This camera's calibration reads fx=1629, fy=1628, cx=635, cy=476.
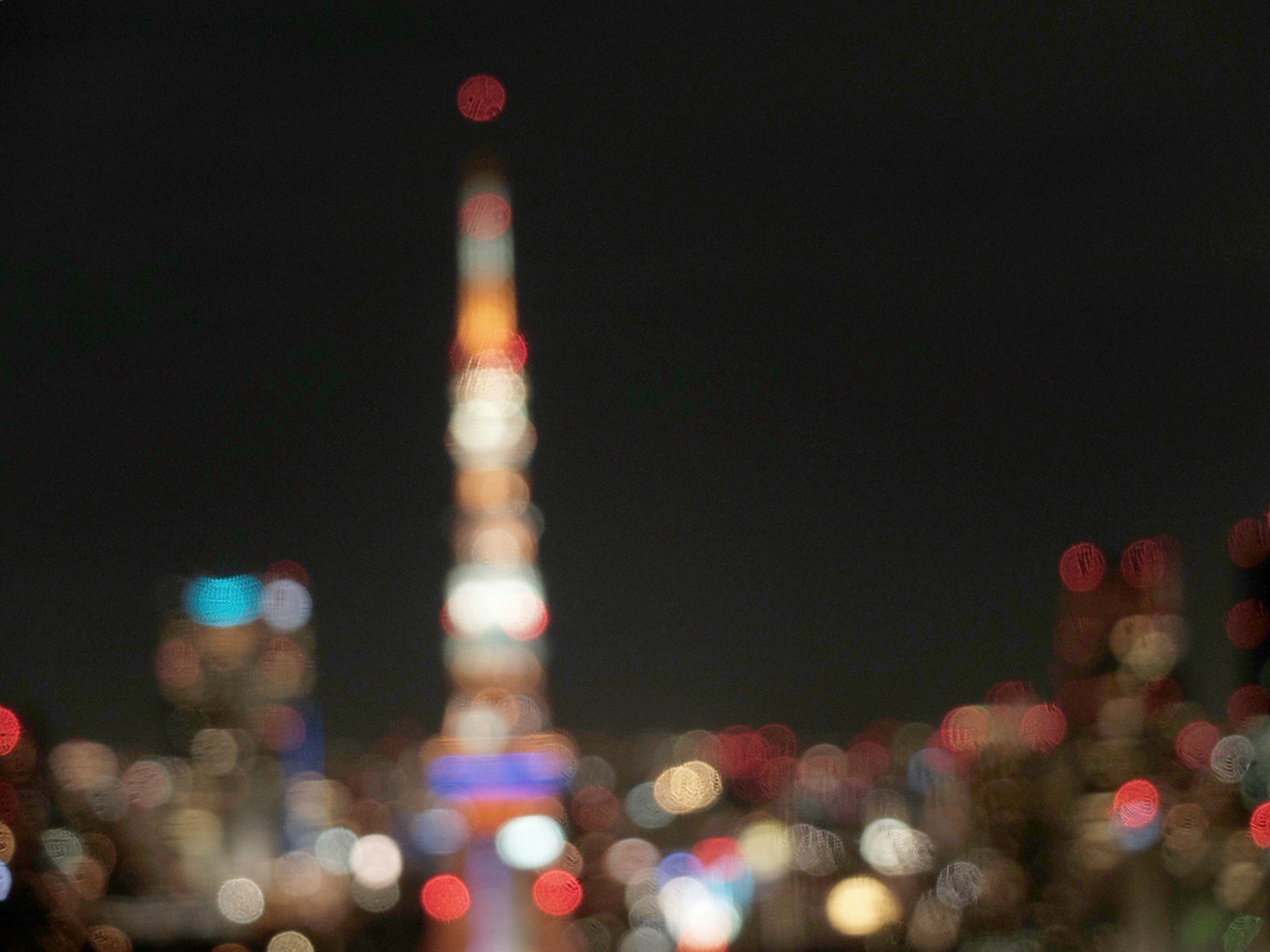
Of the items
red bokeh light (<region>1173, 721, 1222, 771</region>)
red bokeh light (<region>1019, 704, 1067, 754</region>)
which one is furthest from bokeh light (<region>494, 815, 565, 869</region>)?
red bokeh light (<region>1173, 721, 1222, 771</region>)

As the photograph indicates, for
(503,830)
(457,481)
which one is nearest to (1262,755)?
(503,830)

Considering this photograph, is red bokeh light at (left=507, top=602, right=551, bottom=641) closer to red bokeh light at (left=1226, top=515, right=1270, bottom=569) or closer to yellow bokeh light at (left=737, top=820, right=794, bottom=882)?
yellow bokeh light at (left=737, top=820, right=794, bottom=882)

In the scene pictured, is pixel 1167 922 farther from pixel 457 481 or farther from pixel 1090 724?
pixel 457 481

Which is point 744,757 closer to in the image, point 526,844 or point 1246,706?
point 526,844

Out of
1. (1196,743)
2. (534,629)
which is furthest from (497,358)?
(1196,743)

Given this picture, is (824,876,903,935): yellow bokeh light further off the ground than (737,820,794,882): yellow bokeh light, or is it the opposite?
(737,820,794,882): yellow bokeh light

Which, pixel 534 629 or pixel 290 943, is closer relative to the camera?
pixel 290 943

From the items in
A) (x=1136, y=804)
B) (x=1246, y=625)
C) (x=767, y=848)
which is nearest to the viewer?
(x=1246, y=625)
